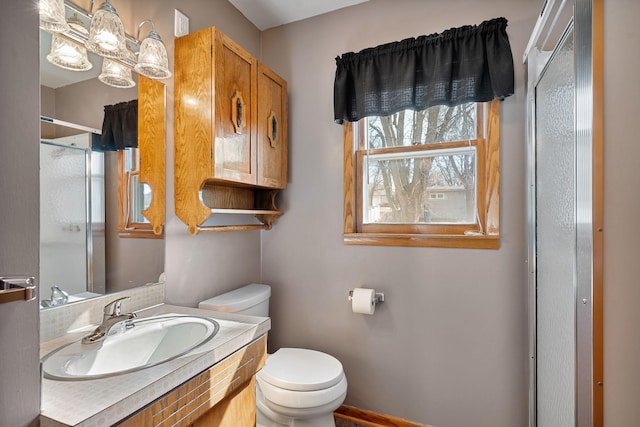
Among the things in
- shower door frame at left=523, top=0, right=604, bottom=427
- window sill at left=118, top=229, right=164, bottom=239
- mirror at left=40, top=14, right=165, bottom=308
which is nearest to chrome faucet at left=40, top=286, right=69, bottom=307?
mirror at left=40, top=14, right=165, bottom=308

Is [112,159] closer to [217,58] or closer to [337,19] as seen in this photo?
[217,58]

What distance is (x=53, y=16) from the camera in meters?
1.05

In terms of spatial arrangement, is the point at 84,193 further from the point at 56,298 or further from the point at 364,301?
the point at 364,301

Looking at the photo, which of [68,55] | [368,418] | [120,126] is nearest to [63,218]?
[120,126]

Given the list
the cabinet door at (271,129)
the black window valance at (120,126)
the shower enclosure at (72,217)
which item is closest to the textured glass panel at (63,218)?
the shower enclosure at (72,217)

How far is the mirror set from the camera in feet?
3.56

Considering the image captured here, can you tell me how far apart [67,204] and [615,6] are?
1692 mm

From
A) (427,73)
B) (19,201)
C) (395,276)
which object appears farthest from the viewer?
(395,276)

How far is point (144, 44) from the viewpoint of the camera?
1297 mm

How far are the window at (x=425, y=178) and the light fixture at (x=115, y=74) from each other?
1.14 m

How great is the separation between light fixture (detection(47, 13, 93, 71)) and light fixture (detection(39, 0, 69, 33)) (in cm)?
4

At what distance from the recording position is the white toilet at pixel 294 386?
144 centimetres

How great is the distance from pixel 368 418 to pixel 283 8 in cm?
253

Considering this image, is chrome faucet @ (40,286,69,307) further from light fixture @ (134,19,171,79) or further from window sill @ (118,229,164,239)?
light fixture @ (134,19,171,79)
